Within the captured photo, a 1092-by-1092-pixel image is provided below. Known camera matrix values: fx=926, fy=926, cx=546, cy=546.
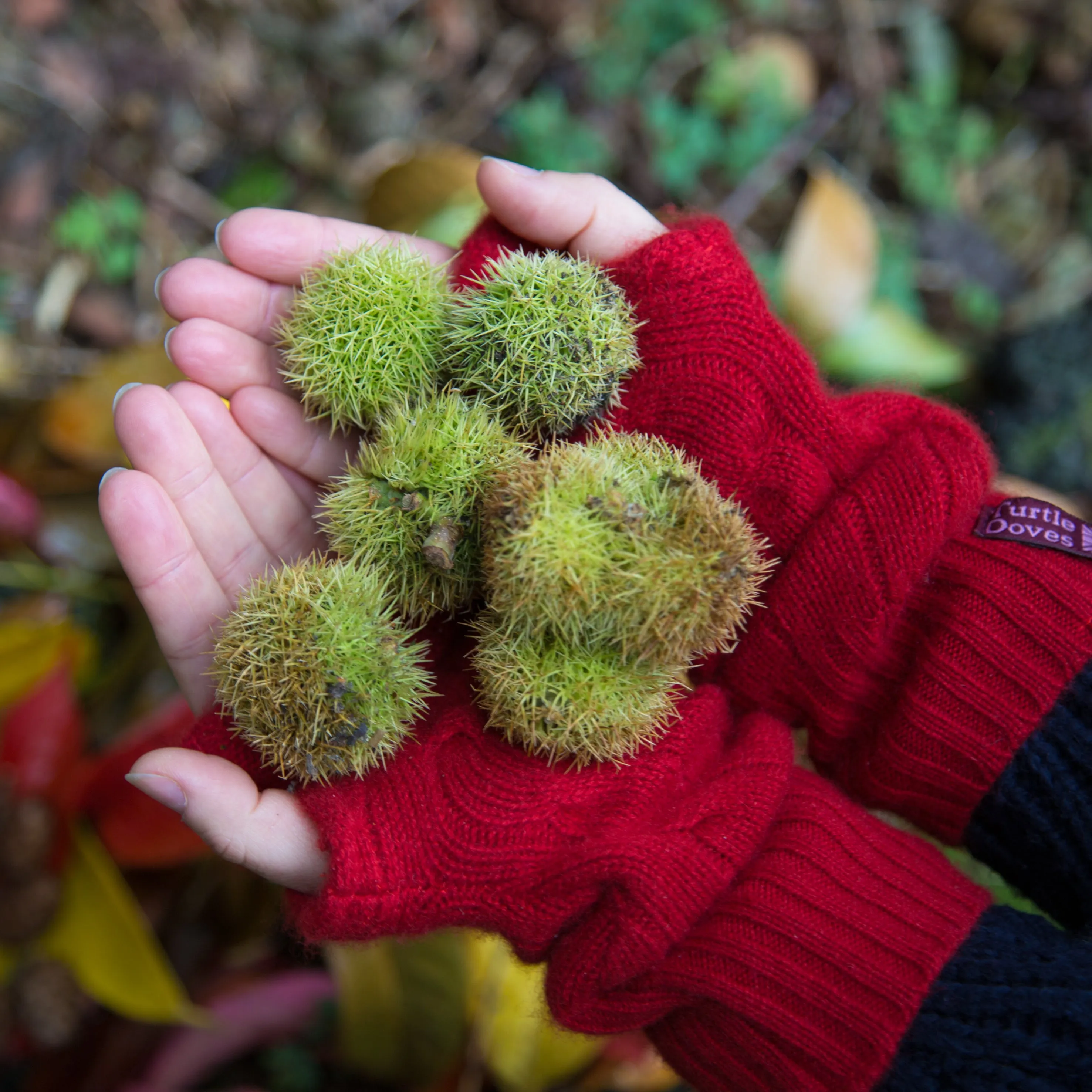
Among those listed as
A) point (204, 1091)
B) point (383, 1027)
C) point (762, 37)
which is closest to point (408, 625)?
point (383, 1027)

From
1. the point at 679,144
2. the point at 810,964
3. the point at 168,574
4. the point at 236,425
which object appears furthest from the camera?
the point at 679,144

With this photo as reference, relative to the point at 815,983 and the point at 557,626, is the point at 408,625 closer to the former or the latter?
the point at 557,626

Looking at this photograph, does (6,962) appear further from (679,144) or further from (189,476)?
(679,144)

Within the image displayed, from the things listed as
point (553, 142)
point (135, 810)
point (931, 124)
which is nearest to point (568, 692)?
point (135, 810)

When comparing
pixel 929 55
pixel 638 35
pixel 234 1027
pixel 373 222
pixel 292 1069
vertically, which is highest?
pixel 929 55

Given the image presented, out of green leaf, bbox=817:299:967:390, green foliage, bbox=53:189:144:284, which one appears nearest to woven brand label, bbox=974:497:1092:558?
green leaf, bbox=817:299:967:390

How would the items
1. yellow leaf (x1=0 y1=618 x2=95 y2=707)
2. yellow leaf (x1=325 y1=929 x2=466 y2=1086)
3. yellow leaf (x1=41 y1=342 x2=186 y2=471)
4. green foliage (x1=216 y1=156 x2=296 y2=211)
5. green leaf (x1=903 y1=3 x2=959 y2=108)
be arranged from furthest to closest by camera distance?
green leaf (x1=903 y1=3 x2=959 y2=108) < green foliage (x1=216 y1=156 x2=296 y2=211) < yellow leaf (x1=41 y1=342 x2=186 y2=471) < yellow leaf (x1=0 y1=618 x2=95 y2=707) < yellow leaf (x1=325 y1=929 x2=466 y2=1086)

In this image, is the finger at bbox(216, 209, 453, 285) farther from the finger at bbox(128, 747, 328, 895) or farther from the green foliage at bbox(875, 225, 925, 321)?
the green foliage at bbox(875, 225, 925, 321)
